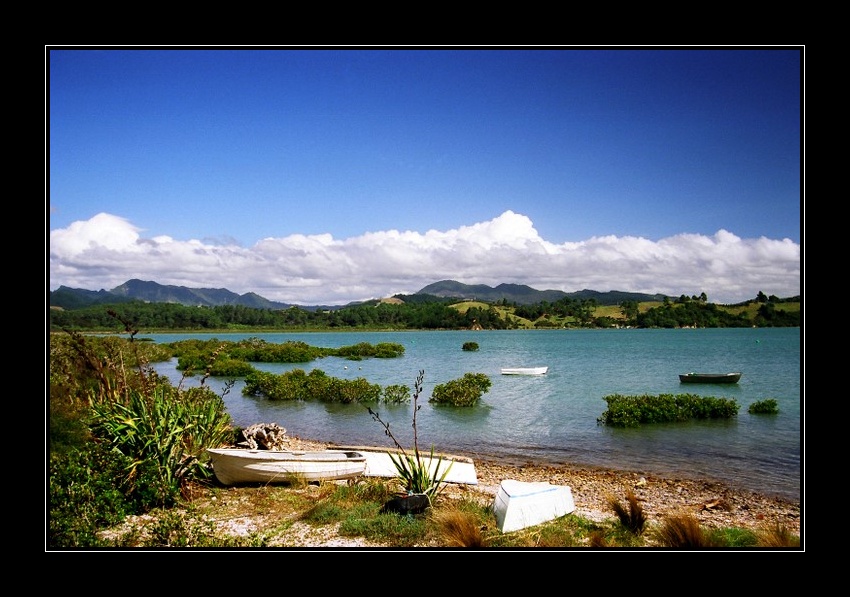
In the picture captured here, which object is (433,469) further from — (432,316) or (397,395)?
(432,316)

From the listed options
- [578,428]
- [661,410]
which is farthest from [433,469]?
[661,410]

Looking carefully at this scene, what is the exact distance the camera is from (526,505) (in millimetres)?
7684

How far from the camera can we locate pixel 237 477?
9727 mm

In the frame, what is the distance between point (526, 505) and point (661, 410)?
15428 millimetres

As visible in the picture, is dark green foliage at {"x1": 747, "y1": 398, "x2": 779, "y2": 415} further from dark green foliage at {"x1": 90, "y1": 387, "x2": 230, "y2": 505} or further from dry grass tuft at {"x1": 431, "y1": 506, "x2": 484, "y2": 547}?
dark green foliage at {"x1": 90, "y1": 387, "x2": 230, "y2": 505}

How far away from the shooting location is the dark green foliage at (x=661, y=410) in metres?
20.7

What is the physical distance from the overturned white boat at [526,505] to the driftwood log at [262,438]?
5.69m

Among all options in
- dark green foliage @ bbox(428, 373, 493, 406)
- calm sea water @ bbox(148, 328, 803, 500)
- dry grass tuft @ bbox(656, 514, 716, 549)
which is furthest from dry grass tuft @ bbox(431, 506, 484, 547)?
dark green foliage @ bbox(428, 373, 493, 406)

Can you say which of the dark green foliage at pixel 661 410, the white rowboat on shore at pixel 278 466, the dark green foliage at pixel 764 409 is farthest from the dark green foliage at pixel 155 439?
the dark green foliage at pixel 764 409

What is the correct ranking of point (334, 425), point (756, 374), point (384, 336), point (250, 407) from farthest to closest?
1. point (384, 336)
2. point (756, 374)
3. point (250, 407)
4. point (334, 425)
